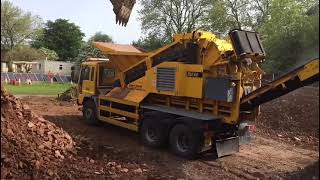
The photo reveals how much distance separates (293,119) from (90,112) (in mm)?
7897

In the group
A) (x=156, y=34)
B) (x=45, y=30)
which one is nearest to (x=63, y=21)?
(x=45, y=30)

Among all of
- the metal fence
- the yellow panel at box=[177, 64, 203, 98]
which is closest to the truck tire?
the yellow panel at box=[177, 64, 203, 98]

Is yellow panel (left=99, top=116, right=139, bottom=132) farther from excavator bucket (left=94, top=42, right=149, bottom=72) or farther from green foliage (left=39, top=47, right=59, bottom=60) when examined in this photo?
green foliage (left=39, top=47, right=59, bottom=60)

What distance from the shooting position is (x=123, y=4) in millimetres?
14898

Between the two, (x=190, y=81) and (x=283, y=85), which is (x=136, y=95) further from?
(x=283, y=85)

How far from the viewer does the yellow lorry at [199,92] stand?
1309 centimetres

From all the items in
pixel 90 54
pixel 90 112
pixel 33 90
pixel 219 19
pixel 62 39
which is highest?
pixel 62 39

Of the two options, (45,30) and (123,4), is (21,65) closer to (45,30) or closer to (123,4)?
(45,30)

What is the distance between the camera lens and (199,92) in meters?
13.7

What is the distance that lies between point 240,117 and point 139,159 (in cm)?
291

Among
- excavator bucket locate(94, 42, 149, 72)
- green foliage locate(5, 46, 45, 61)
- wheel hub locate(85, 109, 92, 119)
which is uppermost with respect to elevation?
green foliage locate(5, 46, 45, 61)

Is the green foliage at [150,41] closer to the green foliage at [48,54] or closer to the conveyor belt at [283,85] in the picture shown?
the green foliage at [48,54]

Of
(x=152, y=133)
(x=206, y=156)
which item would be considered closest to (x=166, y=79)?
(x=152, y=133)

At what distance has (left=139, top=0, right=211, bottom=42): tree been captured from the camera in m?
58.2
